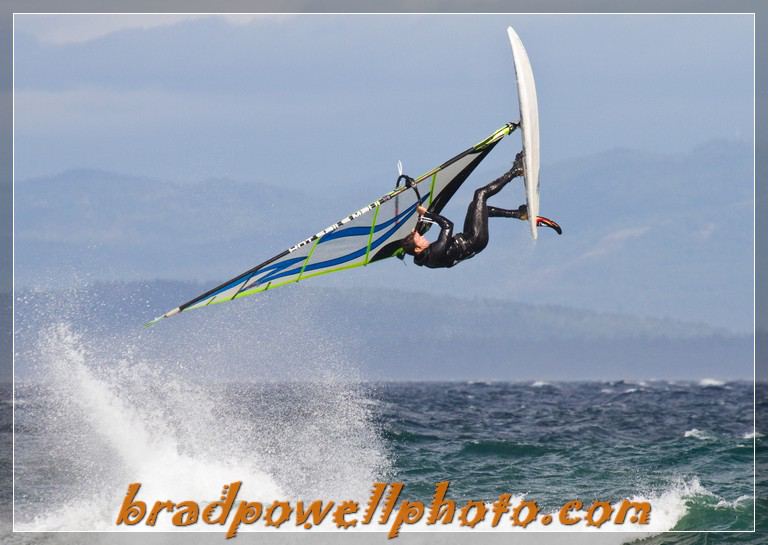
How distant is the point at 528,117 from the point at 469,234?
1.27 m

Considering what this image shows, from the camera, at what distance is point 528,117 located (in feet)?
32.6

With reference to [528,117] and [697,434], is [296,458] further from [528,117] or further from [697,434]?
[697,434]

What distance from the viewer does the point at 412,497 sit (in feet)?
58.4

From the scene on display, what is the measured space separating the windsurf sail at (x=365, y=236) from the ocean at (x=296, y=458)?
18.4 ft

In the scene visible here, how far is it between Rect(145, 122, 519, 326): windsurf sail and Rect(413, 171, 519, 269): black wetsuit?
0.39 meters

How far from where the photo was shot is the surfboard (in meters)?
9.91

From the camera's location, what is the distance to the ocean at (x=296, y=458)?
55.3ft

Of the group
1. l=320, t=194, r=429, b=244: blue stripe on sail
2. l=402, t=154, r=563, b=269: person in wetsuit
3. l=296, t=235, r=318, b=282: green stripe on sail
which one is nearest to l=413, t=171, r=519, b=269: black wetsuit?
l=402, t=154, r=563, b=269: person in wetsuit

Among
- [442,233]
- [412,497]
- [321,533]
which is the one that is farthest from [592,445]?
[442,233]

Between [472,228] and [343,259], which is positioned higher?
[472,228]

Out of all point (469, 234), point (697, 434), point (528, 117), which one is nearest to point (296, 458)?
point (469, 234)

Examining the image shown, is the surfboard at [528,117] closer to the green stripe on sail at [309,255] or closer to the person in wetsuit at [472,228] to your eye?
the person in wetsuit at [472,228]

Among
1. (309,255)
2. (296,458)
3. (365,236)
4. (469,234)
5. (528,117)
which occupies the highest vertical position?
(528,117)

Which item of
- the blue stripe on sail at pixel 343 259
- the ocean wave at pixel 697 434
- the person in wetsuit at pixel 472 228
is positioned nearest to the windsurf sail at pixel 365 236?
the blue stripe on sail at pixel 343 259
